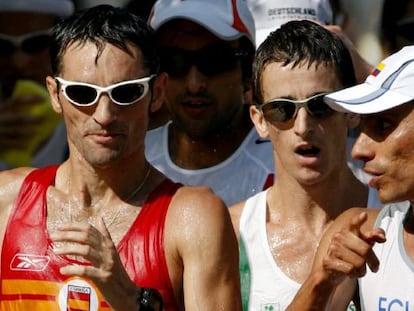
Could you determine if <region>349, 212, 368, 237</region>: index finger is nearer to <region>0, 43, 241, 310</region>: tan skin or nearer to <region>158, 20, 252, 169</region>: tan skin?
<region>0, 43, 241, 310</region>: tan skin

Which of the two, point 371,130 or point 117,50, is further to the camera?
point 117,50

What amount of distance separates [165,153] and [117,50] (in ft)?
4.81

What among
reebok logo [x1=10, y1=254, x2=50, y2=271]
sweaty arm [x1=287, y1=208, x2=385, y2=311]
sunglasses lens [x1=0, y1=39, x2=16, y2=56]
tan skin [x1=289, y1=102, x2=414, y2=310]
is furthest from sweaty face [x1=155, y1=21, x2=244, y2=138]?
tan skin [x1=289, y1=102, x2=414, y2=310]

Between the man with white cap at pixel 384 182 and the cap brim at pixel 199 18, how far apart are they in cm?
172

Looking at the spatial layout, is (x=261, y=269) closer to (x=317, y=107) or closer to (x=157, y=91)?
(x=317, y=107)

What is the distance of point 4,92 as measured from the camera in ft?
27.0

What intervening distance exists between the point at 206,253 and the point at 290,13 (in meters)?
2.08

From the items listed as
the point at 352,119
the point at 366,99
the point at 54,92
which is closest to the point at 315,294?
the point at 366,99

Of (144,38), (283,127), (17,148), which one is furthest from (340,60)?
(17,148)

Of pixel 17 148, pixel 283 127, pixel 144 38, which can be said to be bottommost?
pixel 17 148

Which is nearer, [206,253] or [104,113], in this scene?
[206,253]

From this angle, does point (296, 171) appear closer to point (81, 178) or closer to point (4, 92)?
point (81, 178)

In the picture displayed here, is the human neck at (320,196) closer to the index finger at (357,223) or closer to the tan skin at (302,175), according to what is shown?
the tan skin at (302,175)

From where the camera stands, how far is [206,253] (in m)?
5.71
